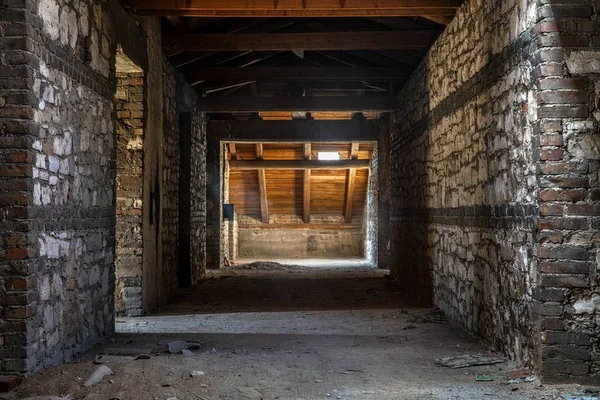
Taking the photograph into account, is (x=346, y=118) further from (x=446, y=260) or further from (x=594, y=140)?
(x=594, y=140)

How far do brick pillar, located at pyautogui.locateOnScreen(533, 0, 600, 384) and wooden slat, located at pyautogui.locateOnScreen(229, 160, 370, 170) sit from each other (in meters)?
11.2

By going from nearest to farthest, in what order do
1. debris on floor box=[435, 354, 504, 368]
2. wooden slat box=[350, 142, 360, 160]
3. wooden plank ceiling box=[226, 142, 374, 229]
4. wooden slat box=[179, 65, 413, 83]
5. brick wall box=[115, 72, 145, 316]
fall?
debris on floor box=[435, 354, 504, 368] → brick wall box=[115, 72, 145, 316] → wooden slat box=[179, 65, 413, 83] → wooden slat box=[350, 142, 360, 160] → wooden plank ceiling box=[226, 142, 374, 229]

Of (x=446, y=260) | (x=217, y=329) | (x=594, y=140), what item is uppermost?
(x=594, y=140)

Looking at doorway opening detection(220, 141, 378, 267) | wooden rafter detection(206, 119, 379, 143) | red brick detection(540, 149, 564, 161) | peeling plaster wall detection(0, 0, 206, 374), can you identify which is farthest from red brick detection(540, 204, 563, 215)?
doorway opening detection(220, 141, 378, 267)

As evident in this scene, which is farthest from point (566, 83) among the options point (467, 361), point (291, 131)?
point (291, 131)

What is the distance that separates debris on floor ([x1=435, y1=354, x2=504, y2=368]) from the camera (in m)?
4.26

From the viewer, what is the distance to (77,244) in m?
4.50

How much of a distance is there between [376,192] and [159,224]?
7.14 metres

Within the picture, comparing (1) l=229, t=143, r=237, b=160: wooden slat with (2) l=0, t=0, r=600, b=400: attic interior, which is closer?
(2) l=0, t=0, r=600, b=400: attic interior

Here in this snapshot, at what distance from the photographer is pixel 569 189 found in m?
3.71

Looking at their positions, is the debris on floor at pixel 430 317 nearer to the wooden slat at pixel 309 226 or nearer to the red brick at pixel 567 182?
the red brick at pixel 567 182

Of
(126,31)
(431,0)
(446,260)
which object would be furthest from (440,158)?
(126,31)

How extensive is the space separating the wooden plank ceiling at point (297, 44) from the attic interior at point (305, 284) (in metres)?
0.03

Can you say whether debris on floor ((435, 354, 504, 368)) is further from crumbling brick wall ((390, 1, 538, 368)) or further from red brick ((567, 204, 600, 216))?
red brick ((567, 204, 600, 216))
